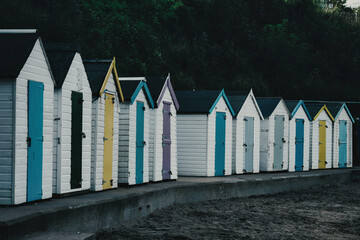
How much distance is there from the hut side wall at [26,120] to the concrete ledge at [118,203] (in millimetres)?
353

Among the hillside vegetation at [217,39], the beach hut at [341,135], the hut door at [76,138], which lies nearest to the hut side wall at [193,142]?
the hut door at [76,138]

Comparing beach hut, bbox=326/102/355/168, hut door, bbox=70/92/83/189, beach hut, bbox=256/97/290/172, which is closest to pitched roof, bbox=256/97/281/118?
beach hut, bbox=256/97/290/172

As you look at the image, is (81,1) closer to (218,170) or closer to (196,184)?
(218,170)

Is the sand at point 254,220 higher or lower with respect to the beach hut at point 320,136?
lower

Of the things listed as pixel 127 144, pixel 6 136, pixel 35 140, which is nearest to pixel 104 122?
pixel 127 144

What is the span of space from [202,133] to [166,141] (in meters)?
2.66

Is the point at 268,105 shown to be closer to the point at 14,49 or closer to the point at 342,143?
the point at 342,143

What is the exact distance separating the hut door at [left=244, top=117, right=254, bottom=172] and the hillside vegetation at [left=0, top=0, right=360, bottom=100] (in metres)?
13.8

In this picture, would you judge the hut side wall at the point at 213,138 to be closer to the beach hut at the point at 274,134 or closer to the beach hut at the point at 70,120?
the beach hut at the point at 274,134

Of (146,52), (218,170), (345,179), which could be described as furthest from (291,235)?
(146,52)

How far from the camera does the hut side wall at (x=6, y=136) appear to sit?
35.5 ft

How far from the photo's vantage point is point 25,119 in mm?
11234

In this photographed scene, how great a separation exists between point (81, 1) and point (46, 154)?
3098 centimetres

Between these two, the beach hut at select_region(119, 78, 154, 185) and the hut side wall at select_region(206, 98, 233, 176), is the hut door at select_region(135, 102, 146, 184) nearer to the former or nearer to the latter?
the beach hut at select_region(119, 78, 154, 185)
